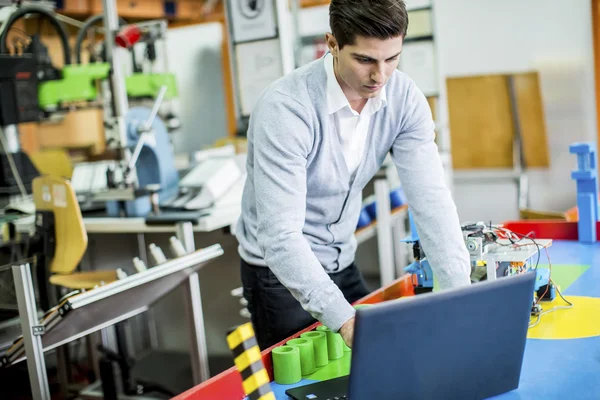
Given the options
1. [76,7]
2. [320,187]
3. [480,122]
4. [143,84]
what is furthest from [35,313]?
[76,7]

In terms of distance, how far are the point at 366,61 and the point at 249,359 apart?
66cm

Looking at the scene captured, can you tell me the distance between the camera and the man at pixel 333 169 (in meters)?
A: 1.30

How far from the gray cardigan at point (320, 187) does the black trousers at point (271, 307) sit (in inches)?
1.6

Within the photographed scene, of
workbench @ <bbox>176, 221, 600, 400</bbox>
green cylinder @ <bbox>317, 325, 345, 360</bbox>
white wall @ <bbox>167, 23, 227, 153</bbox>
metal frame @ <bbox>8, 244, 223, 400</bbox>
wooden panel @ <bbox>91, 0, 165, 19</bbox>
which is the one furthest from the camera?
wooden panel @ <bbox>91, 0, 165, 19</bbox>

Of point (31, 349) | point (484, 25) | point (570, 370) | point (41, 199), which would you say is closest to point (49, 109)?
point (41, 199)

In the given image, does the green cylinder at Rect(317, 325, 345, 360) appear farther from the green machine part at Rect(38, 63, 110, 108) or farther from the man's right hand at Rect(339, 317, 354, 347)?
the green machine part at Rect(38, 63, 110, 108)

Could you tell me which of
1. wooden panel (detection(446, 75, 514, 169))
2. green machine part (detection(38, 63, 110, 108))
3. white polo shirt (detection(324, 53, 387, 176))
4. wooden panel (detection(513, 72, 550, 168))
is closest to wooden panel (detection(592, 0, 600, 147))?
wooden panel (detection(513, 72, 550, 168))

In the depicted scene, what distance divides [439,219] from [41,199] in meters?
2.01

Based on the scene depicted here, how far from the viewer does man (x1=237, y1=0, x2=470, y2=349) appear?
51.0 inches

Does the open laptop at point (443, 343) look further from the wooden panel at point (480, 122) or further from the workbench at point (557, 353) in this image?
the wooden panel at point (480, 122)

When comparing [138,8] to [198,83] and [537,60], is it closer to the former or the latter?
[198,83]

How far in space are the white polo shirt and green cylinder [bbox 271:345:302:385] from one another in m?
0.50

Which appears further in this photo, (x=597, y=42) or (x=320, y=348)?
(x=597, y=42)

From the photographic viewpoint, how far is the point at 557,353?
1358 millimetres
